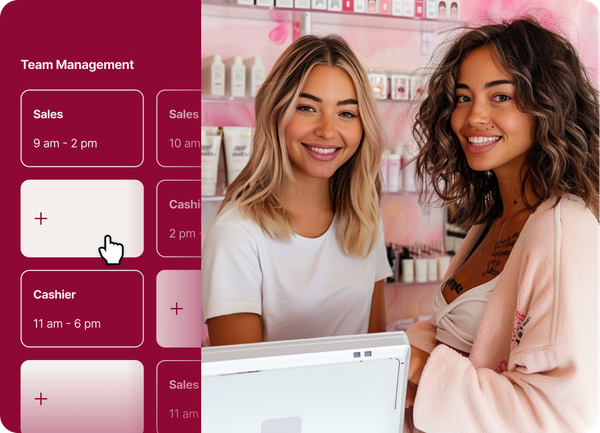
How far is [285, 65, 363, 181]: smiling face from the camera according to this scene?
41.8 inches

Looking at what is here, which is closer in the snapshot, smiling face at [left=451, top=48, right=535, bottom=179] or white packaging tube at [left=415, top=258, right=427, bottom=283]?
smiling face at [left=451, top=48, right=535, bottom=179]

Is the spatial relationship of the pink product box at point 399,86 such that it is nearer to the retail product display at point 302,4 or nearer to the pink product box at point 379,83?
the pink product box at point 379,83

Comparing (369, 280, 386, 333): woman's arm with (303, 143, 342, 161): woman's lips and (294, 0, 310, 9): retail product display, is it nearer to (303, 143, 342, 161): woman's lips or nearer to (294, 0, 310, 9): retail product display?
(303, 143, 342, 161): woman's lips

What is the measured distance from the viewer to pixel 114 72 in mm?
457

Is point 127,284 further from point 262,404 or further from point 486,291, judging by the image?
point 486,291

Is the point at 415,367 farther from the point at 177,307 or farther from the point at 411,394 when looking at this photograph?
the point at 177,307

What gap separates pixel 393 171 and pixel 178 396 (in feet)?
5.79

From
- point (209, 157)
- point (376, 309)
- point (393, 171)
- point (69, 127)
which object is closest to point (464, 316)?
point (376, 309)

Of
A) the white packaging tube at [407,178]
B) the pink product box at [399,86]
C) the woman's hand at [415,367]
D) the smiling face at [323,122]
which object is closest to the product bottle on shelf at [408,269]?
the white packaging tube at [407,178]

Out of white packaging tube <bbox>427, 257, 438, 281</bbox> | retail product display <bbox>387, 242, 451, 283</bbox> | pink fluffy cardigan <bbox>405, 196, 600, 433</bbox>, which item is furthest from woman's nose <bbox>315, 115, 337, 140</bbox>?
white packaging tube <bbox>427, 257, 438, 281</bbox>

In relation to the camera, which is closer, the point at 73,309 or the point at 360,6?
the point at 73,309

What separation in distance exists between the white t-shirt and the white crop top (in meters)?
0.28

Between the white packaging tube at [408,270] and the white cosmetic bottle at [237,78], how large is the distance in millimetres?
982

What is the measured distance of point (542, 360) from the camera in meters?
0.63
